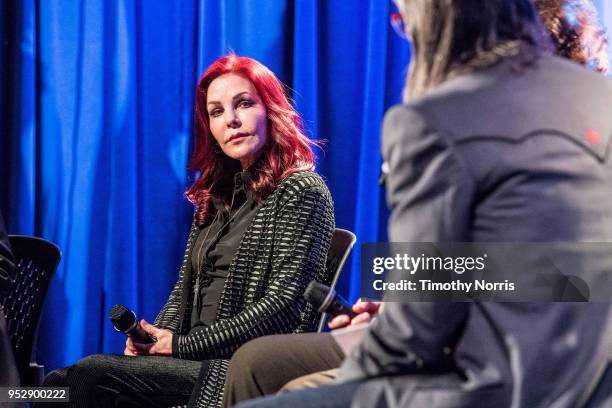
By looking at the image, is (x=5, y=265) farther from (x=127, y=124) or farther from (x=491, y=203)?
(x=491, y=203)

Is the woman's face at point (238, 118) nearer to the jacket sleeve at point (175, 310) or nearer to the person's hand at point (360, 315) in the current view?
the jacket sleeve at point (175, 310)

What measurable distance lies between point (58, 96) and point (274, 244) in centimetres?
121

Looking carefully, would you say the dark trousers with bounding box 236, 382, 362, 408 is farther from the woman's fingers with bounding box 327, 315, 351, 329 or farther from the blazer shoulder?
the blazer shoulder

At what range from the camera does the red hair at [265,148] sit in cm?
210

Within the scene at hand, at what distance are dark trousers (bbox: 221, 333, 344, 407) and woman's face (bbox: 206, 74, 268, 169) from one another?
0.68 metres

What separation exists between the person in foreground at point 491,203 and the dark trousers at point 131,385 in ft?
3.19

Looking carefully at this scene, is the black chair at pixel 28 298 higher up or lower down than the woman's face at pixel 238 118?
lower down

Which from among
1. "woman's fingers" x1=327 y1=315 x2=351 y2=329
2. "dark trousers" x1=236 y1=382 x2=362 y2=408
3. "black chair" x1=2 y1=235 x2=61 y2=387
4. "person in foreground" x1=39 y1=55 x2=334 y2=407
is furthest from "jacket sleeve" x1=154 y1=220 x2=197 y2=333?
"dark trousers" x1=236 y1=382 x2=362 y2=408

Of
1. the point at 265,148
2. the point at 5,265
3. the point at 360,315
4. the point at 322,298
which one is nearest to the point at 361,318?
the point at 360,315

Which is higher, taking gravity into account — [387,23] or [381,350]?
[387,23]

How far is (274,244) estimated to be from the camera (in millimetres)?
1969

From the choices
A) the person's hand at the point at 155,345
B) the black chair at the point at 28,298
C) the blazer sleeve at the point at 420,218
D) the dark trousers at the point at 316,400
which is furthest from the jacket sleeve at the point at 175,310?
the blazer sleeve at the point at 420,218

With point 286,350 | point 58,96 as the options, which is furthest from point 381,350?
point 58,96

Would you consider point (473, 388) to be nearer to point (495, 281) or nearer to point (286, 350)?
point (495, 281)
